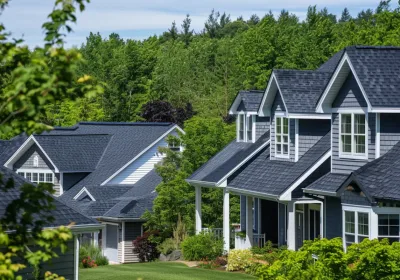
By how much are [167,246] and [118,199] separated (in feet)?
25.7

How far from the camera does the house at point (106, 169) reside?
4841 centimetres

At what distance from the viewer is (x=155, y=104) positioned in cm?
7681

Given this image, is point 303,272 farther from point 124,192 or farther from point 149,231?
point 124,192

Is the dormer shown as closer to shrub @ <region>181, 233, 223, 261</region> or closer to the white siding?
shrub @ <region>181, 233, 223, 261</region>

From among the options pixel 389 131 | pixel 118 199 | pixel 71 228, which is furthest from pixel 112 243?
pixel 71 228

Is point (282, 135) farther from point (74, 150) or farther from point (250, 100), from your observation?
point (74, 150)

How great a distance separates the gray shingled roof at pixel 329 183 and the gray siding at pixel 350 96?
7.38 ft

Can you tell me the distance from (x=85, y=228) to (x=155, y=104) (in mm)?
54835

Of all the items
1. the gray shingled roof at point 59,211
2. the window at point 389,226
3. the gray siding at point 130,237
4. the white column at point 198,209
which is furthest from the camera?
the gray siding at point 130,237

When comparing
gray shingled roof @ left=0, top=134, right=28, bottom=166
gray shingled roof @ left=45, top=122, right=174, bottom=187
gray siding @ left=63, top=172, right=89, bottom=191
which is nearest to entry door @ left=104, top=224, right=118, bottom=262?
gray shingled roof @ left=45, top=122, right=174, bottom=187

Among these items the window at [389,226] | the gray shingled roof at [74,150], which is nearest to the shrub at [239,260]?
the window at [389,226]

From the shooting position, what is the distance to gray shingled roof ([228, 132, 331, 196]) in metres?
33.0

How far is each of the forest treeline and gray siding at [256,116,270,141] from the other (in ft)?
68.1

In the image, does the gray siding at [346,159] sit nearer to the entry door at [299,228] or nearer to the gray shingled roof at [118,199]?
the entry door at [299,228]
